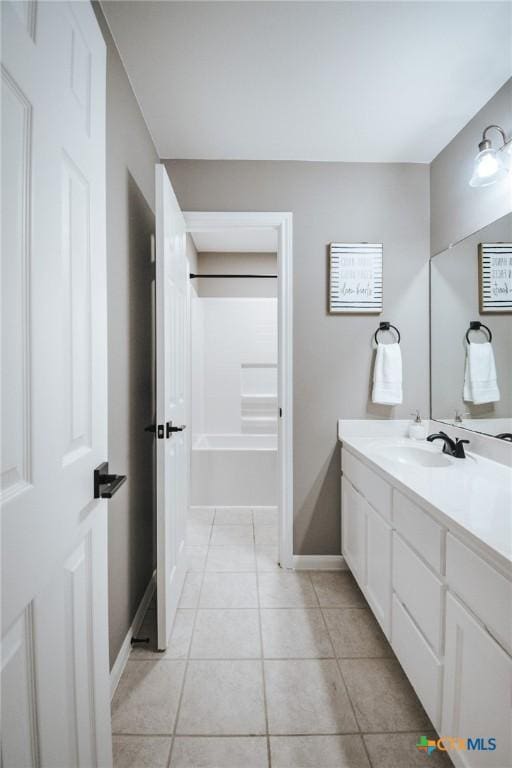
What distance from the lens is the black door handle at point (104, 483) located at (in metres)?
0.97

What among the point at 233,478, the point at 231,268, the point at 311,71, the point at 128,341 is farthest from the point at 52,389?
the point at 231,268

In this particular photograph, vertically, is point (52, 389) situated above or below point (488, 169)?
below

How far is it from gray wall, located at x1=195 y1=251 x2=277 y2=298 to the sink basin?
268 centimetres

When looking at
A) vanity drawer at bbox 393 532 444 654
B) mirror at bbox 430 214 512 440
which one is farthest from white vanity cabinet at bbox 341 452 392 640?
mirror at bbox 430 214 512 440

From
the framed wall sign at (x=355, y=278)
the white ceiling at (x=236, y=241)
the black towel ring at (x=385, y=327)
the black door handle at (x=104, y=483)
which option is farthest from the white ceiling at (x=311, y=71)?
the black door handle at (x=104, y=483)

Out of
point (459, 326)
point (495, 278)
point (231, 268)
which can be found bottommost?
point (459, 326)

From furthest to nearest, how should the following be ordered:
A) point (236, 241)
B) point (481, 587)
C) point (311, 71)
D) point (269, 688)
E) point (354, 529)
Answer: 1. point (236, 241)
2. point (354, 529)
3. point (311, 71)
4. point (269, 688)
5. point (481, 587)

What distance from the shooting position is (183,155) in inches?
91.0

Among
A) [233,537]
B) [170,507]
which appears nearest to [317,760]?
[170,507]

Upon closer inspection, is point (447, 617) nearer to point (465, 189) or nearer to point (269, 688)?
point (269, 688)

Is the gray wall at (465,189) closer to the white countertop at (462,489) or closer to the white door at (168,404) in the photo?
the white countertop at (462,489)

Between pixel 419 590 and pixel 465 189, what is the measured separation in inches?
74.9

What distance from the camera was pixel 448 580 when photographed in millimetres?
1153

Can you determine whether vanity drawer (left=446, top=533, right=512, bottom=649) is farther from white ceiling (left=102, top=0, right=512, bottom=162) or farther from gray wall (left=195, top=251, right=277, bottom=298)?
gray wall (left=195, top=251, right=277, bottom=298)
